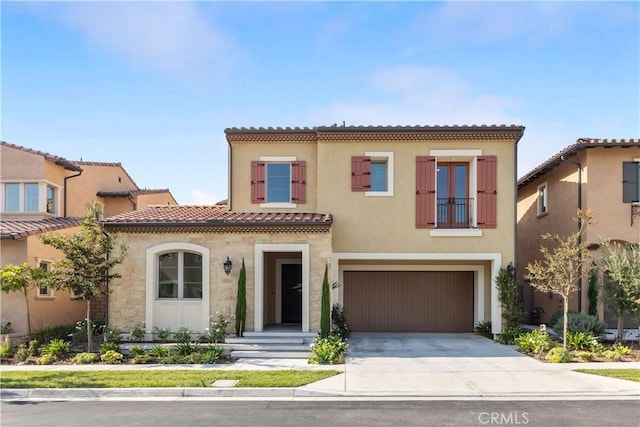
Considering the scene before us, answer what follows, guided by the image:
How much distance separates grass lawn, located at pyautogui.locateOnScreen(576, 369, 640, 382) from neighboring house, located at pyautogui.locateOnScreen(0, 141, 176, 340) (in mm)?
13468

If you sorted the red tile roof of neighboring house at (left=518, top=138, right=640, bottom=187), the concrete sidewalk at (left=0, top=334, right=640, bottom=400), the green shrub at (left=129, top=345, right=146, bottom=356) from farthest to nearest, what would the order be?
1. the red tile roof of neighboring house at (left=518, top=138, right=640, bottom=187)
2. the green shrub at (left=129, top=345, right=146, bottom=356)
3. the concrete sidewalk at (left=0, top=334, right=640, bottom=400)

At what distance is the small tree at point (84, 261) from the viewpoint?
12.5 metres

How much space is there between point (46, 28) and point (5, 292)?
24.3 ft

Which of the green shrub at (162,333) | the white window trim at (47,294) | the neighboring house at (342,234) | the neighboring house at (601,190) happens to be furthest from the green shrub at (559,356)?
the white window trim at (47,294)

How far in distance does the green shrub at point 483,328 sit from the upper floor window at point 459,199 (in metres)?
3.34

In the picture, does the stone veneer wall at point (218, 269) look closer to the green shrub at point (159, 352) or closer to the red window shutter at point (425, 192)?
the green shrub at point (159, 352)

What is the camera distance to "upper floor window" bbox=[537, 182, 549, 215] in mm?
18767

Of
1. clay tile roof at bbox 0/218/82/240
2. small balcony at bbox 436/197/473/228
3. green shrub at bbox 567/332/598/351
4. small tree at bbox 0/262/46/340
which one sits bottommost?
green shrub at bbox 567/332/598/351

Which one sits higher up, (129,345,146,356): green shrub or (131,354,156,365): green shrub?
(129,345,146,356): green shrub

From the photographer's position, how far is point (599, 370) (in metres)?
10.8

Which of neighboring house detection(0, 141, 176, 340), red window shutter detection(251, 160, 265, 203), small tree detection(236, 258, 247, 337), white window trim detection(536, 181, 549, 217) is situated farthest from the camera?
white window trim detection(536, 181, 549, 217)

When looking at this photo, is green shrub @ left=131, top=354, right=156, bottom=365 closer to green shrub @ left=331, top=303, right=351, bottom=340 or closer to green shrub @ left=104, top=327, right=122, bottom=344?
green shrub @ left=104, top=327, right=122, bottom=344

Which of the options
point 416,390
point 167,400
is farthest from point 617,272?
point 167,400

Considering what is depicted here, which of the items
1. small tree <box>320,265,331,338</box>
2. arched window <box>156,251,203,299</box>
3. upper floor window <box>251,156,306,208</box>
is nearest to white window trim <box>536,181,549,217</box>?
upper floor window <box>251,156,306,208</box>
